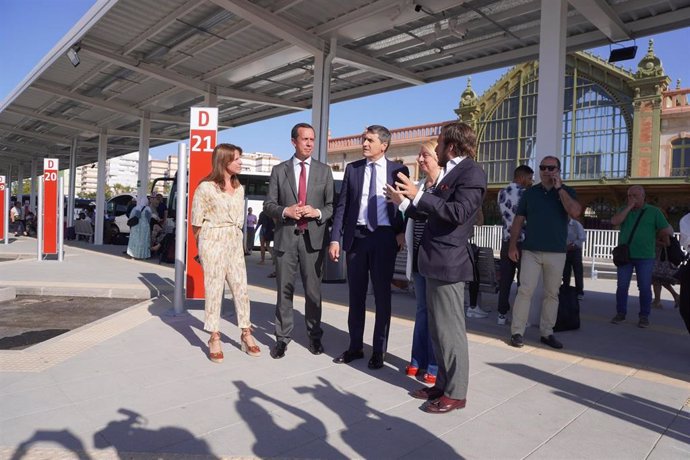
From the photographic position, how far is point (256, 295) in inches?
305

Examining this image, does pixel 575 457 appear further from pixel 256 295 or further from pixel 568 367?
pixel 256 295

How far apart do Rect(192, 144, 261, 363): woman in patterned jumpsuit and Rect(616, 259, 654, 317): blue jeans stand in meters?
4.74

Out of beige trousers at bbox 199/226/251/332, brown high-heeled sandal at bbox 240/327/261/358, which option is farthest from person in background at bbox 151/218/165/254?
brown high-heeled sandal at bbox 240/327/261/358

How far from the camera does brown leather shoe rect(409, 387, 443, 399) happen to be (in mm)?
3414

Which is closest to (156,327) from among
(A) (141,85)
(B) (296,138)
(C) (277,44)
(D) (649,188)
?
(B) (296,138)

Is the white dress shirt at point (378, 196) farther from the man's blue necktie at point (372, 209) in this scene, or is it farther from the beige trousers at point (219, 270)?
the beige trousers at point (219, 270)

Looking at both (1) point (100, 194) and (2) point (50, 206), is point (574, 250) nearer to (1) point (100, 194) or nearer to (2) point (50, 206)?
(2) point (50, 206)

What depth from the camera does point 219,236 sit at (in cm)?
454

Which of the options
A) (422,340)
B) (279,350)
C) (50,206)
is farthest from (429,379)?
(50,206)

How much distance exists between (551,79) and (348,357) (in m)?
4.33

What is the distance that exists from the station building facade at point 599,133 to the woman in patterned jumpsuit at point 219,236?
18.8m

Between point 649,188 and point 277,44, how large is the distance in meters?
18.9

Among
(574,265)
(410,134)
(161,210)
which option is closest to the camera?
(574,265)

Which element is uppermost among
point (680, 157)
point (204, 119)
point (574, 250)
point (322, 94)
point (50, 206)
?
point (680, 157)
